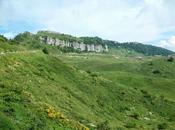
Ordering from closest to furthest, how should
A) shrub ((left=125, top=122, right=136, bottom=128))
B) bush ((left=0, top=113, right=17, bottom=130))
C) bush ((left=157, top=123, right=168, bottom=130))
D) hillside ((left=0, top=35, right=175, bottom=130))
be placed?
bush ((left=0, top=113, right=17, bottom=130)) < hillside ((left=0, top=35, right=175, bottom=130)) < shrub ((left=125, top=122, right=136, bottom=128)) < bush ((left=157, top=123, right=168, bottom=130))

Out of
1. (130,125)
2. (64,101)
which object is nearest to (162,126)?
(130,125)

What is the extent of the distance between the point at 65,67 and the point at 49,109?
45.0 metres

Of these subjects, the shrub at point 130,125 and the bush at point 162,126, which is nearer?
the shrub at point 130,125

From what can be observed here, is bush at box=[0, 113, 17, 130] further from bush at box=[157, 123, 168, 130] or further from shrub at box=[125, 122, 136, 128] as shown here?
bush at box=[157, 123, 168, 130]

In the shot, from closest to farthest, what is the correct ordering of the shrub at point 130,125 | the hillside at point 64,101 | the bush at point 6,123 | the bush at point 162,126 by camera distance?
the bush at point 6,123
the hillside at point 64,101
the shrub at point 130,125
the bush at point 162,126

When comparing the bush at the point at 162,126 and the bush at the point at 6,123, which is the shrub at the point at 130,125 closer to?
the bush at the point at 162,126

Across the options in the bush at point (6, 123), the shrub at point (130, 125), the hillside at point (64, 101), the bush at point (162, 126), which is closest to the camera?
the bush at point (6, 123)

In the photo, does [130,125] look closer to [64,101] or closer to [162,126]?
[162,126]

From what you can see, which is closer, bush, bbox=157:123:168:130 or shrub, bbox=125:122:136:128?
shrub, bbox=125:122:136:128

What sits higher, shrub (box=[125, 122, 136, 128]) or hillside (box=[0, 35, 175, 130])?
hillside (box=[0, 35, 175, 130])

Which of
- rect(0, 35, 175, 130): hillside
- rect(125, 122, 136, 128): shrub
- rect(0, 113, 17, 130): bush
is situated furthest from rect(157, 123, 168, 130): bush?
rect(0, 113, 17, 130): bush

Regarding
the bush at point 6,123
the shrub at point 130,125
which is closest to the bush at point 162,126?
the shrub at point 130,125

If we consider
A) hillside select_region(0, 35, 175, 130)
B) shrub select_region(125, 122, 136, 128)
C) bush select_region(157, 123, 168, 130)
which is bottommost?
bush select_region(157, 123, 168, 130)

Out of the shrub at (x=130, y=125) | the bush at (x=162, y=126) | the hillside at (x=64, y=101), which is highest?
the hillside at (x=64, y=101)
